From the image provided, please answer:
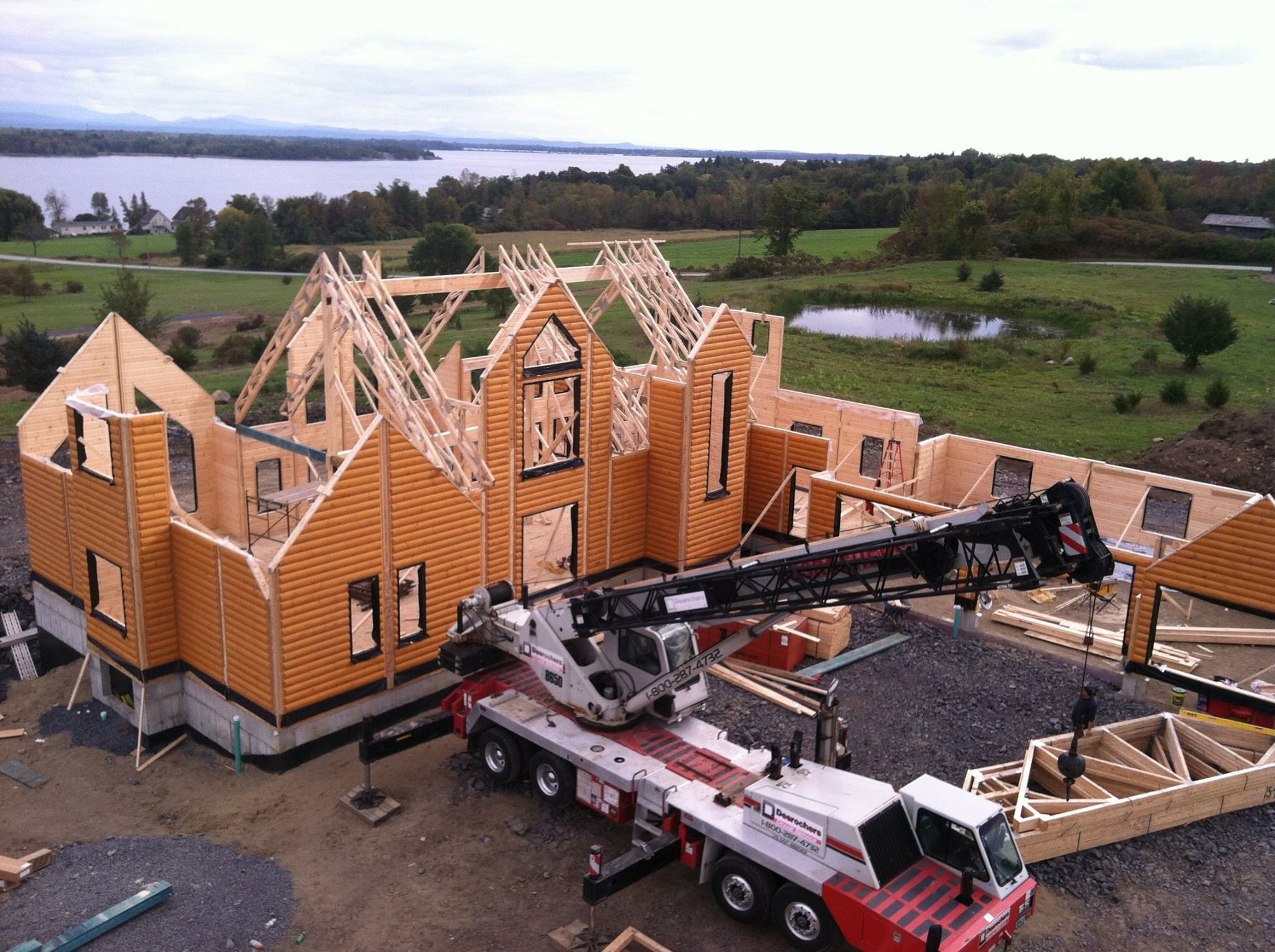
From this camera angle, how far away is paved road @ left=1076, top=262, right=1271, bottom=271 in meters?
85.9

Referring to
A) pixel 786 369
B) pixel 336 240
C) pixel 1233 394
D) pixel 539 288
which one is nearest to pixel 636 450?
pixel 539 288

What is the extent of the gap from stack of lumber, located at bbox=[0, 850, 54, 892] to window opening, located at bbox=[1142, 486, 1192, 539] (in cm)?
2675

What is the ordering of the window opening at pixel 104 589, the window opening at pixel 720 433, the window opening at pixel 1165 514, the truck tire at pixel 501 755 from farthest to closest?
the window opening at pixel 1165 514 → the window opening at pixel 720 433 → the window opening at pixel 104 589 → the truck tire at pixel 501 755

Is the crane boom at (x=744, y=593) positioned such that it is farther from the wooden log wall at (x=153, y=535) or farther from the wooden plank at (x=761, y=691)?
the wooden log wall at (x=153, y=535)

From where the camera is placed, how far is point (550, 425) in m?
26.1

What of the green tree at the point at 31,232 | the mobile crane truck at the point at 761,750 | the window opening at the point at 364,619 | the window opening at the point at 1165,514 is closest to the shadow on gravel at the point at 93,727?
the window opening at the point at 364,619

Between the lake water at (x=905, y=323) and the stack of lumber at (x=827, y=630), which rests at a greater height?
the lake water at (x=905, y=323)

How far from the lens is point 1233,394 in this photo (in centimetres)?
4462

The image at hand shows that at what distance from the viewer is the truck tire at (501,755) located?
16.1 metres

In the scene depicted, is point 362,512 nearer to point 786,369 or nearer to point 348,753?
point 348,753

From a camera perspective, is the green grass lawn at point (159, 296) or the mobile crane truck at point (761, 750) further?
the green grass lawn at point (159, 296)

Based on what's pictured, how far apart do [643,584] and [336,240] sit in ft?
285

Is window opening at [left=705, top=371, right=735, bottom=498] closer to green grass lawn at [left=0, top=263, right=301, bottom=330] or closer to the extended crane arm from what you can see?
the extended crane arm

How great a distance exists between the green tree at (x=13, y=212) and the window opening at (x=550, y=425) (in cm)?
9321
